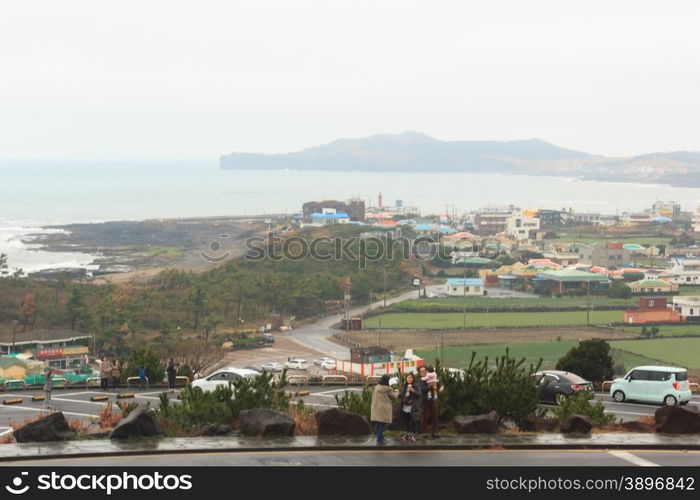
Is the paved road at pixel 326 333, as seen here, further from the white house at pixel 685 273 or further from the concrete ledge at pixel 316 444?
the concrete ledge at pixel 316 444

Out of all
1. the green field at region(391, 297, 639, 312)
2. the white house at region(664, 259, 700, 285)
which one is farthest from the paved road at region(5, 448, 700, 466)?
the white house at region(664, 259, 700, 285)

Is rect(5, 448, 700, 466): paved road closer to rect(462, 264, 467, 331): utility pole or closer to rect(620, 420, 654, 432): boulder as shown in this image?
rect(620, 420, 654, 432): boulder

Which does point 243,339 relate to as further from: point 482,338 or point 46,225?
point 46,225

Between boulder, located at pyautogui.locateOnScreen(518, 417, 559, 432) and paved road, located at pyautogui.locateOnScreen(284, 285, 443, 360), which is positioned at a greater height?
boulder, located at pyautogui.locateOnScreen(518, 417, 559, 432)

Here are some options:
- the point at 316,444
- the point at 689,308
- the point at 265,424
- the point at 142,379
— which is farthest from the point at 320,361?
the point at 316,444

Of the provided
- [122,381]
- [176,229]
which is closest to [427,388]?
[122,381]
